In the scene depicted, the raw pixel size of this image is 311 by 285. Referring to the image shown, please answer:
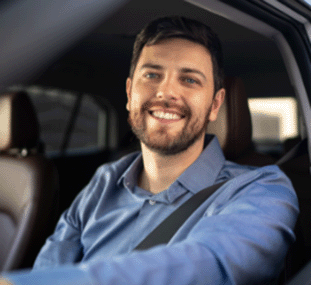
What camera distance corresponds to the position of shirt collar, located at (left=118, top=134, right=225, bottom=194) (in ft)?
4.25

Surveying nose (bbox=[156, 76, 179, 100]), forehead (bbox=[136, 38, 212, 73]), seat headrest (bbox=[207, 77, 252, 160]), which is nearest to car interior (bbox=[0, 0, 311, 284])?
seat headrest (bbox=[207, 77, 252, 160])

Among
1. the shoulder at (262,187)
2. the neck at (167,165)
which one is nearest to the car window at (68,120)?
the neck at (167,165)

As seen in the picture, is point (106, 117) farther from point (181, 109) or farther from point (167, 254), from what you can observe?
point (167, 254)

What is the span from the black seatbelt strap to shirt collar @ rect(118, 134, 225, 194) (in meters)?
0.07

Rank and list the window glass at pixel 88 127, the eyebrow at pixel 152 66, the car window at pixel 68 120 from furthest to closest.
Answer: the window glass at pixel 88 127, the car window at pixel 68 120, the eyebrow at pixel 152 66

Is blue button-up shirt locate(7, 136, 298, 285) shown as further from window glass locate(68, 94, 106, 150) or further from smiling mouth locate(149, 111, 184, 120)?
window glass locate(68, 94, 106, 150)

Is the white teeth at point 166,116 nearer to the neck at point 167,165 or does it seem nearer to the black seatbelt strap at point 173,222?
the neck at point 167,165

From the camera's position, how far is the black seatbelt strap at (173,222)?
1.12m

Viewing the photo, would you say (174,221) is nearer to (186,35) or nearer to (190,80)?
(190,80)

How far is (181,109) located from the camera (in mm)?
1340

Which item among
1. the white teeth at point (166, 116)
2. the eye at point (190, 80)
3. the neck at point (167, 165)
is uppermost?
the eye at point (190, 80)

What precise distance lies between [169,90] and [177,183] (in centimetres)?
33

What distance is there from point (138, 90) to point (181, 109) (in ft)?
0.68

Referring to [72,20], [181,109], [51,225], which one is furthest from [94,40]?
[72,20]
